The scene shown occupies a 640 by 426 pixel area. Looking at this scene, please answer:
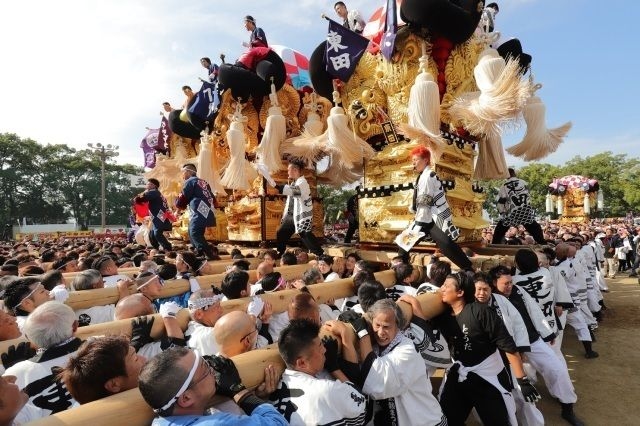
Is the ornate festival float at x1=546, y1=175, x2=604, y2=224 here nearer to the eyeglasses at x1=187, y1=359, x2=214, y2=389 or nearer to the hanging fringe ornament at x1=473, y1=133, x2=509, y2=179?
the hanging fringe ornament at x1=473, y1=133, x2=509, y2=179

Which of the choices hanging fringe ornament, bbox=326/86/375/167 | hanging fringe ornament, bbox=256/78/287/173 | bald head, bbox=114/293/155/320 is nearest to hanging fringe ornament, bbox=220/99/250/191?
hanging fringe ornament, bbox=256/78/287/173

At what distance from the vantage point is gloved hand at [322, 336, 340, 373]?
69.4 inches

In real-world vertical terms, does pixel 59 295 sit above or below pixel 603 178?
below

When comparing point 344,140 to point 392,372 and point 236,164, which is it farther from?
point 392,372

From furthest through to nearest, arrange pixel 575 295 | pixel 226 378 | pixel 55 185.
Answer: pixel 55 185 → pixel 575 295 → pixel 226 378

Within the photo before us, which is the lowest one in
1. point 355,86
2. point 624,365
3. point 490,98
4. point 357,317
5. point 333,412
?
point 624,365

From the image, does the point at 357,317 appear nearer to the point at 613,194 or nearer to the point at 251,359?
the point at 251,359

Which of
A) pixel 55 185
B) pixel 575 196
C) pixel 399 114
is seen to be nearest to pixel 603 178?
pixel 575 196

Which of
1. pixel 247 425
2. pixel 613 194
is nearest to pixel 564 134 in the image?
pixel 247 425

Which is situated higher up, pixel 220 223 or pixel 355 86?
pixel 355 86

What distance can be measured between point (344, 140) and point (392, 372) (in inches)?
143

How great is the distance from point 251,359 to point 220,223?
689 centimetres

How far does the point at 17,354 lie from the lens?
1849mm

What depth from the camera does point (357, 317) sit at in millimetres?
2061
